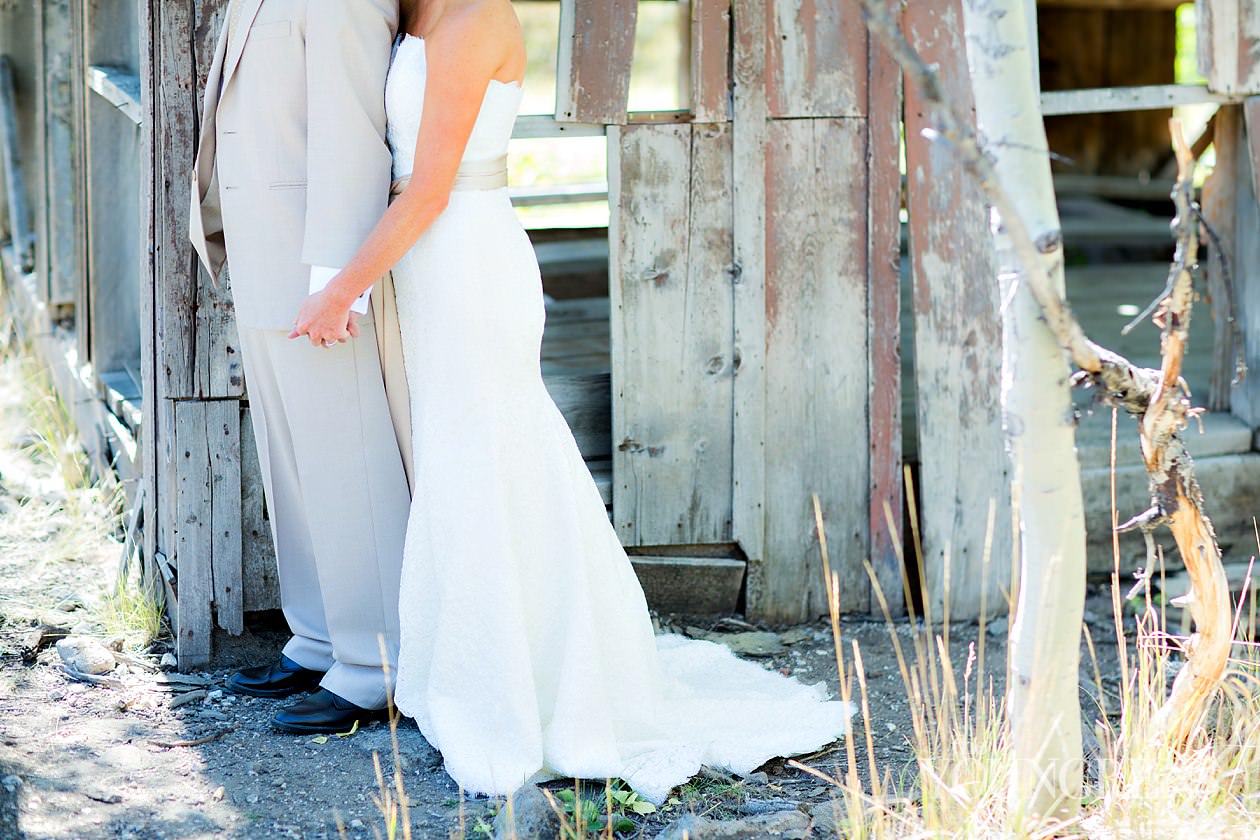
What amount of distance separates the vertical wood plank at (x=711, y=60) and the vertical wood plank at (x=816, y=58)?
13 centimetres

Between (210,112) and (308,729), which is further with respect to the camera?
(308,729)

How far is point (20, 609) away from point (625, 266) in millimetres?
2196

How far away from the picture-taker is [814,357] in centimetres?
462

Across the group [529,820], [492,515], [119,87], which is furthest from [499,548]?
[119,87]

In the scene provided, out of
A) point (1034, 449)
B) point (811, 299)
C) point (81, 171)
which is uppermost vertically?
point (81, 171)

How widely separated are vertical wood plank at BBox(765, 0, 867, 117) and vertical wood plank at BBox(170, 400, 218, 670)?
6.43ft

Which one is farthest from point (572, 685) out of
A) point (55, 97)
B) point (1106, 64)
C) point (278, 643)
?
point (1106, 64)

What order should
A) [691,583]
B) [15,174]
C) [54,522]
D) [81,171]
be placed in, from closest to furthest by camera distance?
[691,583] < [54,522] < [81,171] < [15,174]

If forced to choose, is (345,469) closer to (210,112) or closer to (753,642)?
(210,112)

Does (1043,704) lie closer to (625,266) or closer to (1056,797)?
(1056,797)

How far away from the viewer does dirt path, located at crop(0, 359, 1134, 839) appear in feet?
10.8

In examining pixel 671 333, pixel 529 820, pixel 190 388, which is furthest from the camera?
pixel 671 333

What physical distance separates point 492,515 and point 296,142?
3.30 ft

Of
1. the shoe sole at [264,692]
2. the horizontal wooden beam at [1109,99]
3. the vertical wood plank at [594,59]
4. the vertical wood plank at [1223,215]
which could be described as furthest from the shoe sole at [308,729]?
the vertical wood plank at [1223,215]
